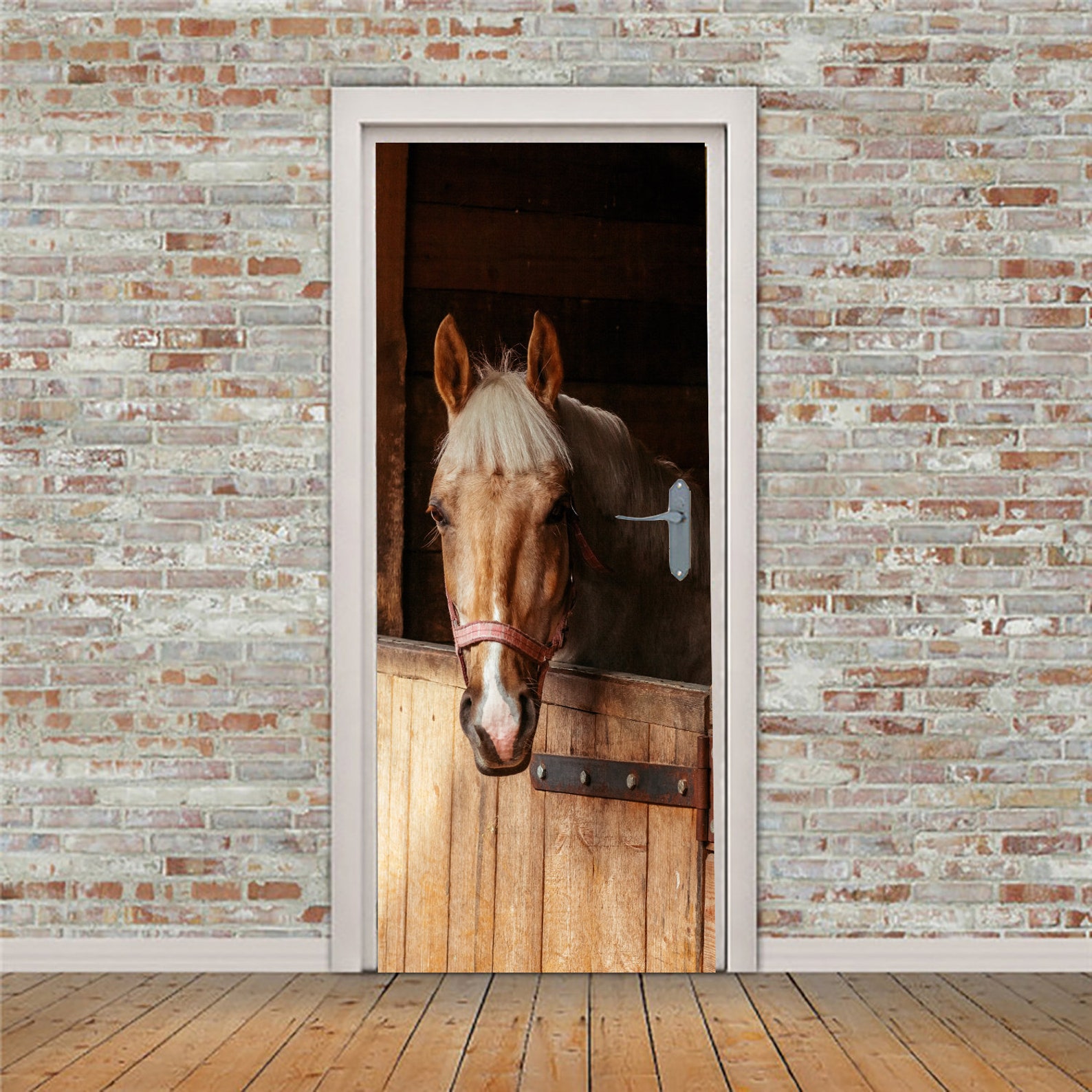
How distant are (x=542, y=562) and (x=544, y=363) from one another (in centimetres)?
51

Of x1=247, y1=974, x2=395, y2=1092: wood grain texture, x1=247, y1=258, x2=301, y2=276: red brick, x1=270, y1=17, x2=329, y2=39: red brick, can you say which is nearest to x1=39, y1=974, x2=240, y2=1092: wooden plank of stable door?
x1=247, y1=974, x2=395, y2=1092: wood grain texture

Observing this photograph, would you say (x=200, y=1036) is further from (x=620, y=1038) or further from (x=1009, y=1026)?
(x=1009, y=1026)

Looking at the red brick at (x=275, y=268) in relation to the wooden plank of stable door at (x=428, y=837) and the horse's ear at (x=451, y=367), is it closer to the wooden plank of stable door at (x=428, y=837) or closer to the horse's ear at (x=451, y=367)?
the horse's ear at (x=451, y=367)

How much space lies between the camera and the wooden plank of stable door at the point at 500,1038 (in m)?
2.47

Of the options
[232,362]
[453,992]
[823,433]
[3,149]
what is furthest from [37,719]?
[823,433]

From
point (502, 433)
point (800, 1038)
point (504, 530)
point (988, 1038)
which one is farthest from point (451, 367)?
point (988, 1038)

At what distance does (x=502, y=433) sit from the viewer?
3.22m

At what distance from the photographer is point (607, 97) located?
10.6 feet

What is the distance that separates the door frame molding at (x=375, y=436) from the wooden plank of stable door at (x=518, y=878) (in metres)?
0.32

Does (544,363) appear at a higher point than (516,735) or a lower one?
higher

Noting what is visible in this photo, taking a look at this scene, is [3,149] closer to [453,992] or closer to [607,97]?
[607,97]

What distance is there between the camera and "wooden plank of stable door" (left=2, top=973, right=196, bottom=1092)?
8.29 ft

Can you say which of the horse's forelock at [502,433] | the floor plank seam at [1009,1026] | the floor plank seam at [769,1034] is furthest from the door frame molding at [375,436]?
the floor plank seam at [1009,1026]

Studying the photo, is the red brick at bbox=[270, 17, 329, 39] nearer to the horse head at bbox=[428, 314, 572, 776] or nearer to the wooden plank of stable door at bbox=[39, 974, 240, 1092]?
the horse head at bbox=[428, 314, 572, 776]
